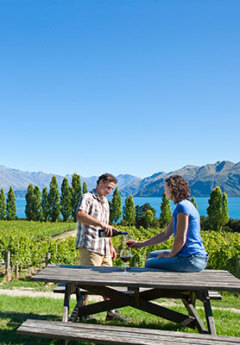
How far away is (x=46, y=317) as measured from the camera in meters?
4.88

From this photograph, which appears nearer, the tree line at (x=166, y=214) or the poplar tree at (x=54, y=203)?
the tree line at (x=166, y=214)

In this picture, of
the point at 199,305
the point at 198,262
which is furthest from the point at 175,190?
the point at 199,305

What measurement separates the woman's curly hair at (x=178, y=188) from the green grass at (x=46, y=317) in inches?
72.1

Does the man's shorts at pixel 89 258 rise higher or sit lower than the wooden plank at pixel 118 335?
higher

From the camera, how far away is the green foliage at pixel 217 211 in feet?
116

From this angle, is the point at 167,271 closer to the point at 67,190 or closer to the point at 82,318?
the point at 82,318

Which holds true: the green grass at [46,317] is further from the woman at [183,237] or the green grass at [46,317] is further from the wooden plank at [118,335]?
the woman at [183,237]

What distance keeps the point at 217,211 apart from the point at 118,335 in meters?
34.3

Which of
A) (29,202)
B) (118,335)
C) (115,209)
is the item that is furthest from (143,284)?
(29,202)

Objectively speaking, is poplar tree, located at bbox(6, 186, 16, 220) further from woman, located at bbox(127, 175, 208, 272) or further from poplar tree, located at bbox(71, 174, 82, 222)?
woman, located at bbox(127, 175, 208, 272)

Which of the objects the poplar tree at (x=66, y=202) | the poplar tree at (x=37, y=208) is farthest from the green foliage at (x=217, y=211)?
the poplar tree at (x=37, y=208)

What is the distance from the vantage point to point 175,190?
12.2 feet

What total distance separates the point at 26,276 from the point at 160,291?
26.6ft

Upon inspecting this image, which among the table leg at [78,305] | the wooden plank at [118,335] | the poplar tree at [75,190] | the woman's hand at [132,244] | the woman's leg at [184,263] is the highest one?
the poplar tree at [75,190]
